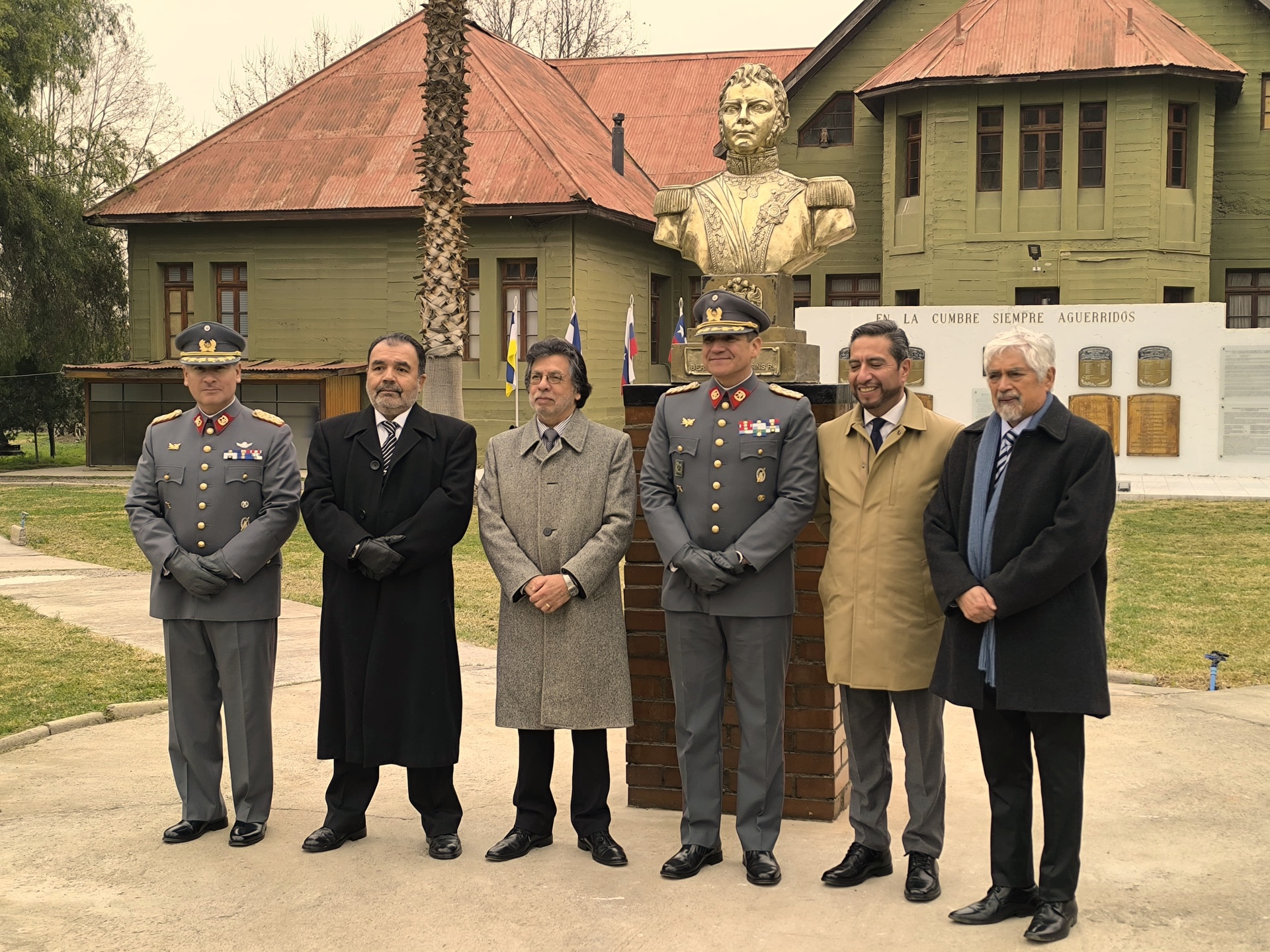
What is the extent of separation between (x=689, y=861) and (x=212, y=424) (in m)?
2.61

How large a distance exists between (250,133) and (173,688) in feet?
87.5

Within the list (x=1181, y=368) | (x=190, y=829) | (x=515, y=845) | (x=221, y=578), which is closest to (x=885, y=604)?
(x=515, y=845)

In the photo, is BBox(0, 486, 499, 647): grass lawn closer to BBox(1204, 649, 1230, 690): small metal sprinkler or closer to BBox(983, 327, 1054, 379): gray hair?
BBox(1204, 649, 1230, 690): small metal sprinkler

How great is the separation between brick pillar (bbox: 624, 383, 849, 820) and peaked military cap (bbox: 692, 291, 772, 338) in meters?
0.49

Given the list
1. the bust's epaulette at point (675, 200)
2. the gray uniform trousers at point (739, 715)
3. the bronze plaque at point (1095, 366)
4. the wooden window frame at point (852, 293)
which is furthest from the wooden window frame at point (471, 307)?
the gray uniform trousers at point (739, 715)

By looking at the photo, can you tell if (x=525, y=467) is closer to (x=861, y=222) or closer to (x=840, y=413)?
(x=840, y=413)

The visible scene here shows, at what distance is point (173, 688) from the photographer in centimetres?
582

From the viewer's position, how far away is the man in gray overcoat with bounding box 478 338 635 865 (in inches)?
216

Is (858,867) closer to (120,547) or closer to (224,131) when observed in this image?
(120,547)

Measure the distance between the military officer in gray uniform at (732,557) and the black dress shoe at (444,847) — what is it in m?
0.84

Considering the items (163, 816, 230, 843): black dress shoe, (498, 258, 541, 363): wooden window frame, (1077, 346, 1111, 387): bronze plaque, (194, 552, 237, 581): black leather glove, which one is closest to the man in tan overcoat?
(194, 552, 237, 581): black leather glove

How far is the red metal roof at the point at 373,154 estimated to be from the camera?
28016mm

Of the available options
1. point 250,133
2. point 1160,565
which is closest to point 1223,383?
point 1160,565

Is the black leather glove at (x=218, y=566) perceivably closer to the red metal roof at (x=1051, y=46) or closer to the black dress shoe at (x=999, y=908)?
the black dress shoe at (x=999, y=908)
